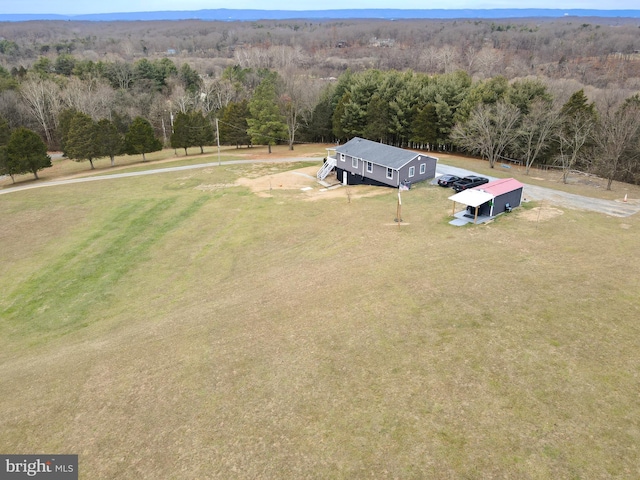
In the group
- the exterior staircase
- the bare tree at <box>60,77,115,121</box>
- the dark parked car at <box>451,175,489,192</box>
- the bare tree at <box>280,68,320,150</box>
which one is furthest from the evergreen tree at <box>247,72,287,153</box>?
the dark parked car at <box>451,175,489,192</box>

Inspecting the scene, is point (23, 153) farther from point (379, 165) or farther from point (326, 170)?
point (379, 165)

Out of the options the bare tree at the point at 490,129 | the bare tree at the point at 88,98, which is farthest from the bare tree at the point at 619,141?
the bare tree at the point at 88,98

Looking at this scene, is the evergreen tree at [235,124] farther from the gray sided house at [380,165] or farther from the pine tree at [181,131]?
the gray sided house at [380,165]

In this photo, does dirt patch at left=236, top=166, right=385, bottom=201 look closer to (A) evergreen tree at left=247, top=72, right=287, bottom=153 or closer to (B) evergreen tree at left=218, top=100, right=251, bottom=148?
(A) evergreen tree at left=247, top=72, right=287, bottom=153

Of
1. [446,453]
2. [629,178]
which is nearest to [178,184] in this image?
[446,453]

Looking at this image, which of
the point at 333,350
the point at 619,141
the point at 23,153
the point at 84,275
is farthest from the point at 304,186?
the point at 23,153

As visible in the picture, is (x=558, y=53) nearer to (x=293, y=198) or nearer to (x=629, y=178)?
(x=629, y=178)
